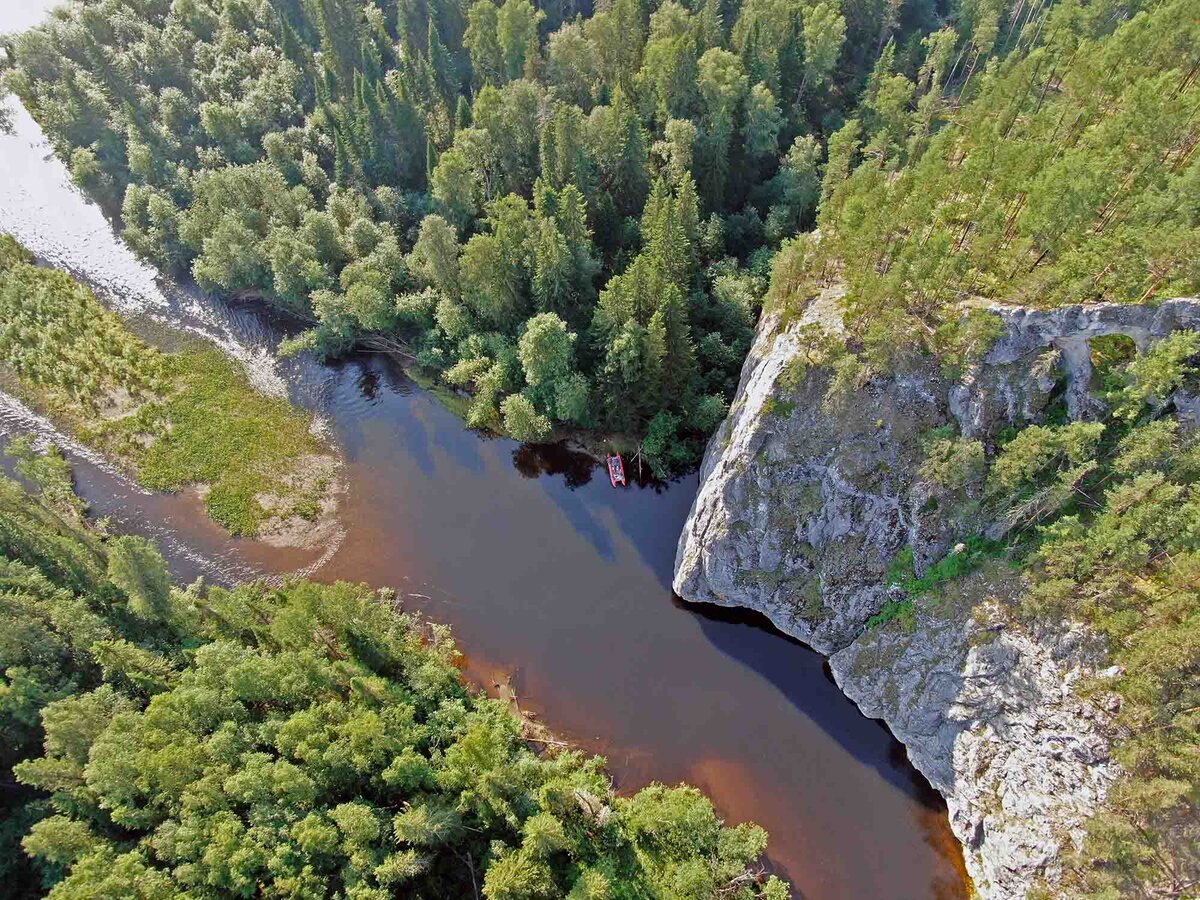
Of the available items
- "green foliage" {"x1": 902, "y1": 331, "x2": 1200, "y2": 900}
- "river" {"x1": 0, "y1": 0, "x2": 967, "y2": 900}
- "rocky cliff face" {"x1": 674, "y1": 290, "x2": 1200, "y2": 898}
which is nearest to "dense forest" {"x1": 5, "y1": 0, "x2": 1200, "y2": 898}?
"green foliage" {"x1": 902, "y1": 331, "x2": 1200, "y2": 900}

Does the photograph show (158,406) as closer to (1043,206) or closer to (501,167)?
(501,167)

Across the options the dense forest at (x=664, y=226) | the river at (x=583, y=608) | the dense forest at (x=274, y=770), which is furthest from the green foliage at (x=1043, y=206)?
the dense forest at (x=274, y=770)

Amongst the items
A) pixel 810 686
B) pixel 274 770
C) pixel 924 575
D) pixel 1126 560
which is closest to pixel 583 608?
pixel 810 686

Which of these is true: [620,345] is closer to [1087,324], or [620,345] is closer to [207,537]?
[1087,324]

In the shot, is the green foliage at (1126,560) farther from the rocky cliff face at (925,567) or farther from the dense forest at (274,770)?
the dense forest at (274,770)

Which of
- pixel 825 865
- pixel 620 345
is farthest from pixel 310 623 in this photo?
pixel 825 865
